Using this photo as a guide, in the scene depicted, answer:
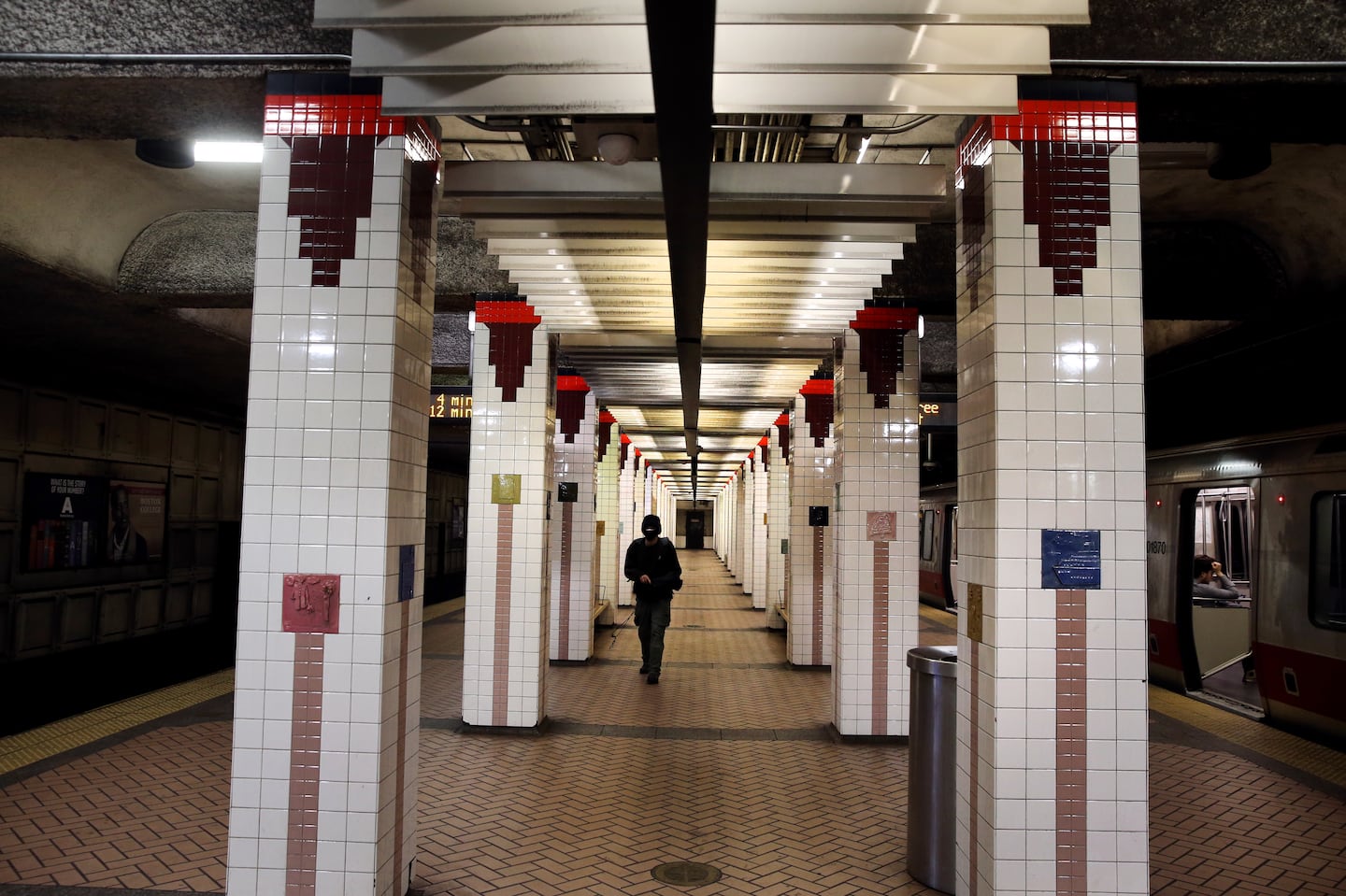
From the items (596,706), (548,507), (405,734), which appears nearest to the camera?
(405,734)

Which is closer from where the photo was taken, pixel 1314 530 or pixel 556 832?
pixel 556 832

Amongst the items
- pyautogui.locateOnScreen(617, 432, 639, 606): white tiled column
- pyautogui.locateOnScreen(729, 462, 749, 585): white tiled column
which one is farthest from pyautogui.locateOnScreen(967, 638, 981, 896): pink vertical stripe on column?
pyautogui.locateOnScreen(729, 462, 749, 585): white tiled column

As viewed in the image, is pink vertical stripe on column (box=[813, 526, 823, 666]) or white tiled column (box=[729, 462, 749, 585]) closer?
pink vertical stripe on column (box=[813, 526, 823, 666])

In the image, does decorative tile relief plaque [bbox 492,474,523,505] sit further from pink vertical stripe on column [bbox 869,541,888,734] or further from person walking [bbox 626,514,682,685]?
pink vertical stripe on column [bbox 869,541,888,734]

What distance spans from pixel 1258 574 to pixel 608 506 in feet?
30.8

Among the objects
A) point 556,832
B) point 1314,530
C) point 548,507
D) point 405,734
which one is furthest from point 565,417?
point 1314,530

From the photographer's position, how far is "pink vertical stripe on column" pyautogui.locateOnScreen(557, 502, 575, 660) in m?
11.2

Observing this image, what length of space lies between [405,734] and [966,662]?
8.72 feet

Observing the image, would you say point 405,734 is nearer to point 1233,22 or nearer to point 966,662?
point 966,662

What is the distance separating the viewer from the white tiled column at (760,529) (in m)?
17.8

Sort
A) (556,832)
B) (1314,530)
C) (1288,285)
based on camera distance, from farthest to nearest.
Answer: (1314,530)
(1288,285)
(556,832)

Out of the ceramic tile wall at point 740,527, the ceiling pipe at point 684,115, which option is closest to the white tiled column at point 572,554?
the ceiling pipe at point 684,115

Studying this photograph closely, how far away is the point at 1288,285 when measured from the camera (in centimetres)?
684

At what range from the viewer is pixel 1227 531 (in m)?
9.84
